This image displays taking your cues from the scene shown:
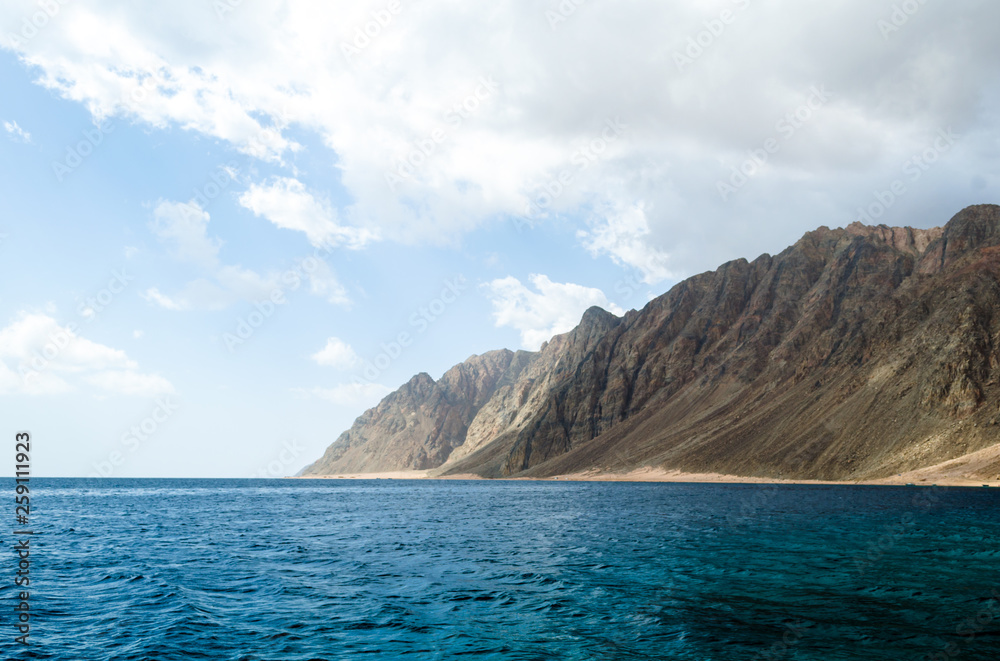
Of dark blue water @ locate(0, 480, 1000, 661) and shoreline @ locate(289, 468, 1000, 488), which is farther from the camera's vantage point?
shoreline @ locate(289, 468, 1000, 488)

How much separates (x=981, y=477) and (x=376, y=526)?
8782cm

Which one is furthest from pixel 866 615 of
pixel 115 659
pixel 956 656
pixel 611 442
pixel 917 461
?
pixel 611 442

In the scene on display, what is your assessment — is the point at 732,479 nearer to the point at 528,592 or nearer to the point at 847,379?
the point at 847,379

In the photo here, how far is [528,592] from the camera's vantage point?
961 inches

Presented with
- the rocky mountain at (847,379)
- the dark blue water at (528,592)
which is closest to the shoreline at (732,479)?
the rocky mountain at (847,379)

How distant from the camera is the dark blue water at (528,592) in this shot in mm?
17156

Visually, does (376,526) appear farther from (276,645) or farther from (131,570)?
(276,645)

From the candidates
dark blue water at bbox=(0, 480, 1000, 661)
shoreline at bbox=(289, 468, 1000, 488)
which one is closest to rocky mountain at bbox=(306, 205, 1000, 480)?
shoreline at bbox=(289, 468, 1000, 488)

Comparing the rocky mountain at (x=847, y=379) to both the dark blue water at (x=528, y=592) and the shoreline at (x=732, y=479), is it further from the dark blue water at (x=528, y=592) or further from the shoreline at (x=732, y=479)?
the dark blue water at (x=528, y=592)

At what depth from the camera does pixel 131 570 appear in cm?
3006

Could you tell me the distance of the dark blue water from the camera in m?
17.2

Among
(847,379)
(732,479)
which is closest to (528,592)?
(732,479)

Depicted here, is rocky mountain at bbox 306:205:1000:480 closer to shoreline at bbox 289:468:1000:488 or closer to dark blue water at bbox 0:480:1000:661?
shoreline at bbox 289:468:1000:488

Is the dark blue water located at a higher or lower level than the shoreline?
higher
